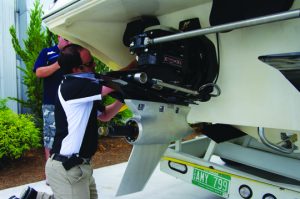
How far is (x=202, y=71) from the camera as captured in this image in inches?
77.2

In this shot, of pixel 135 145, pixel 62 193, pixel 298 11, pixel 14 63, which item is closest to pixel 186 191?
pixel 62 193

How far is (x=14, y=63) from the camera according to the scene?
6.42 m

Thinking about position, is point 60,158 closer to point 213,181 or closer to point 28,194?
point 28,194

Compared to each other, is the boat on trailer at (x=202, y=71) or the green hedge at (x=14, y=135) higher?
the boat on trailer at (x=202, y=71)

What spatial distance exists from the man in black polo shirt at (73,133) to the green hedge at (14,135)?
7.50ft

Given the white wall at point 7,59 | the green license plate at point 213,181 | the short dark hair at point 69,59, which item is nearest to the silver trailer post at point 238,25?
the short dark hair at point 69,59

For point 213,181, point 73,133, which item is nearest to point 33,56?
point 73,133

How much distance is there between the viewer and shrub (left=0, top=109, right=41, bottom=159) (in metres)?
4.31

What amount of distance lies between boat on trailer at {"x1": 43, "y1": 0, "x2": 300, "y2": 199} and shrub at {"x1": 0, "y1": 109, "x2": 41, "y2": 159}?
2.42 m

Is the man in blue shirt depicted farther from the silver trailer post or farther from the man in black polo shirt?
the silver trailer post

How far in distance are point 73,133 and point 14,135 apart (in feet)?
8.25

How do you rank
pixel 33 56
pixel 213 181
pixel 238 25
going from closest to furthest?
pixel 238 25 → pixel 213 181 → pixel 33 56

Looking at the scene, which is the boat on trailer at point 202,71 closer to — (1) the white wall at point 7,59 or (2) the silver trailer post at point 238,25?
(2) the silver trailer post at point 238,25

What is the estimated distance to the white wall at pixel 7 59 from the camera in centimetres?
621
